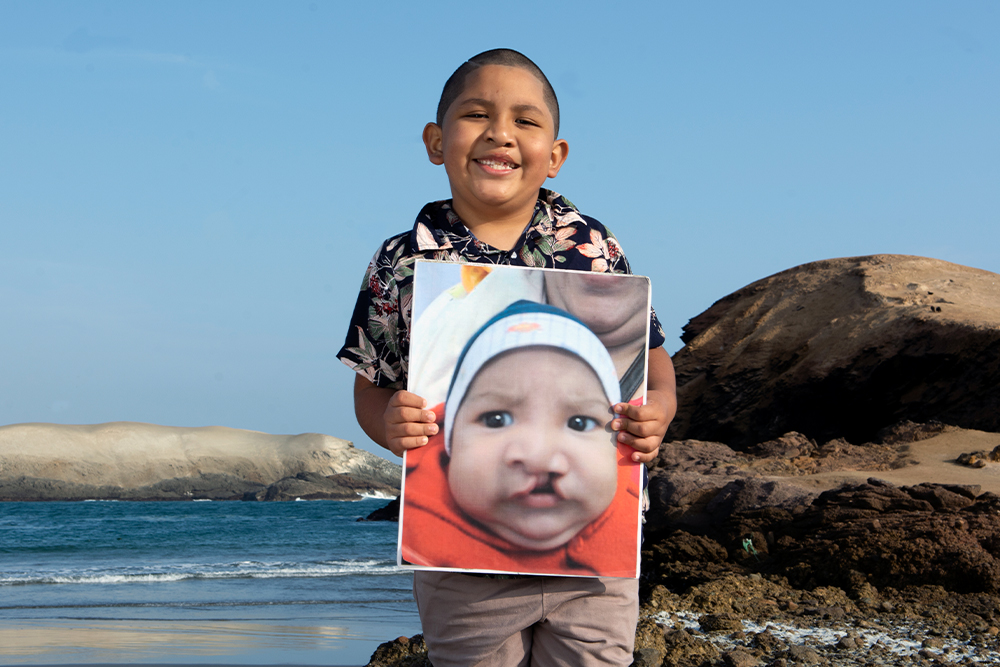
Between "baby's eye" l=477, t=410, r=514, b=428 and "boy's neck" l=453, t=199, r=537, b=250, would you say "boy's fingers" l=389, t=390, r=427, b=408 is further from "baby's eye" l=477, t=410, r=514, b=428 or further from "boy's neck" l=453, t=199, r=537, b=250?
"boy's neck" l=453, t=199, r=537, b=250


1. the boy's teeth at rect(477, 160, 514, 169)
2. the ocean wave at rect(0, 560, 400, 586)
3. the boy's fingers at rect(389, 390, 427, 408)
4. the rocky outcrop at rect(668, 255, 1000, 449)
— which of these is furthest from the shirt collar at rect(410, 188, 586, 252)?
the ocean wave at rect(0, 560, 400, 586)

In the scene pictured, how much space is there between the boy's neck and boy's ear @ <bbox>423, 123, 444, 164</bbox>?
13 cm

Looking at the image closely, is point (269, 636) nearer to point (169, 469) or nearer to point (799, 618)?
point (799, 618)

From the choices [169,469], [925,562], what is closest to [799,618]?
[925,562]

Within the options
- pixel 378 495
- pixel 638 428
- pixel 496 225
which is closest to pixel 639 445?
pixel 638 428

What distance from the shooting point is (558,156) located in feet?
6.04

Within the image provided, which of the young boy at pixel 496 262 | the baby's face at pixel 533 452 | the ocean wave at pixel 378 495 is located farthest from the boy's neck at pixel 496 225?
the ocean wave at pixel 378 495

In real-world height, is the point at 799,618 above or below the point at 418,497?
below

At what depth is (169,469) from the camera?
55094mm

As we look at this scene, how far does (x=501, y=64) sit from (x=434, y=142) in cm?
24

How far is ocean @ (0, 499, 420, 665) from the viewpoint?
5664mm

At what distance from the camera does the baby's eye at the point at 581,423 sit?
1.52 m

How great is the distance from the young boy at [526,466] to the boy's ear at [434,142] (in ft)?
1.52

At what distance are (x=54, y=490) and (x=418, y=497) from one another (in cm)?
5831
